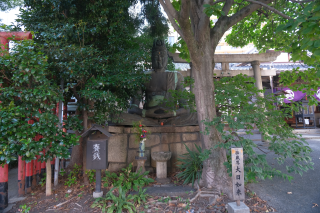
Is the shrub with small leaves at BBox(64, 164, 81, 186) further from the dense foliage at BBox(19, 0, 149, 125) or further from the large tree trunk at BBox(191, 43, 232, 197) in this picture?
the large tree trunk at BBox(191, 43, 232, 197)

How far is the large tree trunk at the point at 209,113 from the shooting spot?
387cm

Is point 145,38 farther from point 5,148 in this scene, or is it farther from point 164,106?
point 5,148

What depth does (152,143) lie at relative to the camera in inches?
216

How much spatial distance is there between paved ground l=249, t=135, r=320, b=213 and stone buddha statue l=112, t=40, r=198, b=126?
2.35 meters

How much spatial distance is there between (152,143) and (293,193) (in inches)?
131

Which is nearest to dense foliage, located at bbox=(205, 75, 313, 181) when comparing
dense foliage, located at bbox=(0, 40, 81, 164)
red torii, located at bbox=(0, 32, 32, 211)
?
dense foliage, located at bbox=(0, 40, 81, 164)

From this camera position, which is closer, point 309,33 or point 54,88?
point 309,33

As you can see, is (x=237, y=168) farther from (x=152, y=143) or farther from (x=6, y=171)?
(x=6, y=171)

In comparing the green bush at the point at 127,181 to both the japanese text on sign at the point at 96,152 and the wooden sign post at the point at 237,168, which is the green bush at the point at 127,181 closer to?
the japanese text on sign at the point at 96,152

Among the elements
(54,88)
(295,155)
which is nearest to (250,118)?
(295,155)

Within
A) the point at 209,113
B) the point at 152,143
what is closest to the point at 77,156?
the point at 152,143

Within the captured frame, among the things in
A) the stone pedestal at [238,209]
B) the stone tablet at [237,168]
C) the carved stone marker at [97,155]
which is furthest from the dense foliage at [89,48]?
the stone pedestal at [238,209]

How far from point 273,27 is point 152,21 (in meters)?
3.54

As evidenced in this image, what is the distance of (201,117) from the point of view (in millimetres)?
3939
